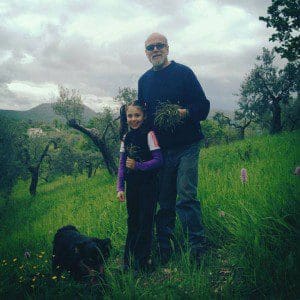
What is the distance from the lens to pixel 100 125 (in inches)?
1029

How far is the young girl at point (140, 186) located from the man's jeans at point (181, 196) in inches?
13.5

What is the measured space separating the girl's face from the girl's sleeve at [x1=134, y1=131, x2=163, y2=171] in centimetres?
25

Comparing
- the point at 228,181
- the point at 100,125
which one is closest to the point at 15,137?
the point at 100,125

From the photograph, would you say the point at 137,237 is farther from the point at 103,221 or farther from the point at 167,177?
the point at 103,221

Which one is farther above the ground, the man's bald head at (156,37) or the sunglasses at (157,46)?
the man's bald head at (156,37)

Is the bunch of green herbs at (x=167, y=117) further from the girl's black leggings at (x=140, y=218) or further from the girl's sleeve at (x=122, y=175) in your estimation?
the girl's black leggings at (x=140, y=218)

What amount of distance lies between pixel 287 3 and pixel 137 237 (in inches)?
696

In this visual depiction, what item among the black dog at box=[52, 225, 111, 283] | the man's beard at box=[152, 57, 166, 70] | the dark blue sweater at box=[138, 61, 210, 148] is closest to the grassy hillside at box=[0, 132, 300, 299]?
the black dog at box=[52, 225, 111, 283]

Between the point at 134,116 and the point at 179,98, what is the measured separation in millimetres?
734

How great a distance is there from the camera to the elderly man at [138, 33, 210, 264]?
3.86 meters

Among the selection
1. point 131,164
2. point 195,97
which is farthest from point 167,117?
point 131,164

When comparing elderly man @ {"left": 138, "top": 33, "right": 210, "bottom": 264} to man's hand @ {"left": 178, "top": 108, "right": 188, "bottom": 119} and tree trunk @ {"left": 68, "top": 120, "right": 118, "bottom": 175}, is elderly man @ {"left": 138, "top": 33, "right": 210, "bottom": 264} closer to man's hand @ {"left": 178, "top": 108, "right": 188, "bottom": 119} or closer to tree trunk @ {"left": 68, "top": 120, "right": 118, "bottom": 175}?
man's hand @ {"left": 178, "top": 108, "right": 188, "bottom": 119}

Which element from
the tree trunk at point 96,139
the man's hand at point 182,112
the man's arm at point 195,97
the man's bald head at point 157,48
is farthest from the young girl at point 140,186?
the tree trunk at point 96,139

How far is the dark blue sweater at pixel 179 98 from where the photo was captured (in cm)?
405
